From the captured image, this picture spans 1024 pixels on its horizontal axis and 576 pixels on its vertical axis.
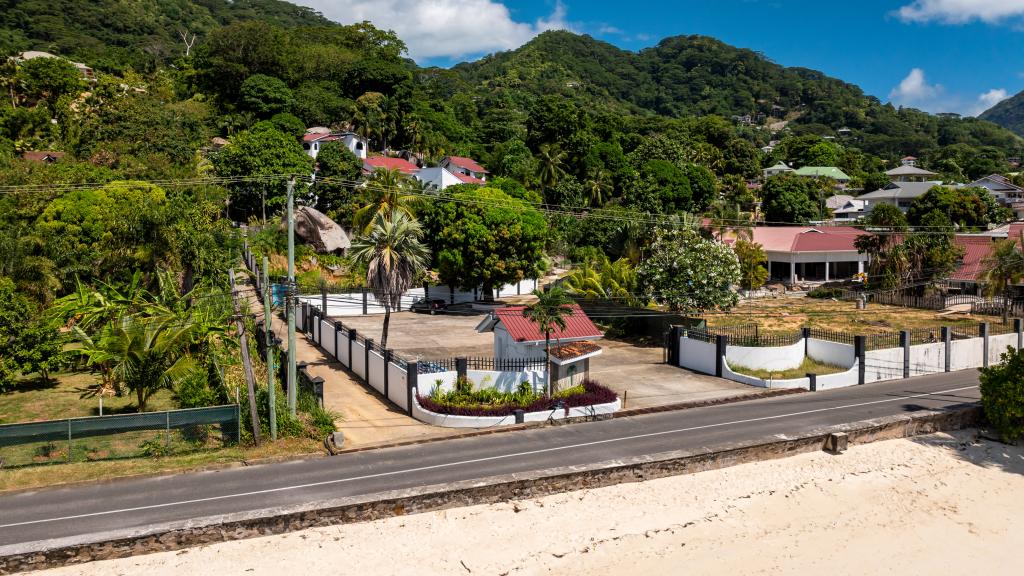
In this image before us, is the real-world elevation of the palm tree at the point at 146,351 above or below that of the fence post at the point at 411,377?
above

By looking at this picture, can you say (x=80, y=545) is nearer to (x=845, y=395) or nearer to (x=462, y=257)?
(x=845, y=395)

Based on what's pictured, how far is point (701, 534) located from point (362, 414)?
13791 mm

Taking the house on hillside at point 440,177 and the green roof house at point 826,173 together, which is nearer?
the house on hillside at point 440,177

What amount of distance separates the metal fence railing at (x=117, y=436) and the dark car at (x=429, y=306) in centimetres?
2827

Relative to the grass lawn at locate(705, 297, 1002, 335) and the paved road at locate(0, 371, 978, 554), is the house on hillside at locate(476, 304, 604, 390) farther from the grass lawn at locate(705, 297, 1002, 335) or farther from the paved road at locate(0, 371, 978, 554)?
the grass lawn at locate(705, 297, 1002, 335)

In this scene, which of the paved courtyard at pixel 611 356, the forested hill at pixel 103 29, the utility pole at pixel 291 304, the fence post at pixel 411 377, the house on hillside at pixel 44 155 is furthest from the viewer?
the forested hill at pixel 103 29

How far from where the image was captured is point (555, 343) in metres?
28.3

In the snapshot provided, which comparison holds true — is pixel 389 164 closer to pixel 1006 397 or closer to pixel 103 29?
pixel 1006 397

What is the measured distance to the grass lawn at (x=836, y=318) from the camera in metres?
43.5

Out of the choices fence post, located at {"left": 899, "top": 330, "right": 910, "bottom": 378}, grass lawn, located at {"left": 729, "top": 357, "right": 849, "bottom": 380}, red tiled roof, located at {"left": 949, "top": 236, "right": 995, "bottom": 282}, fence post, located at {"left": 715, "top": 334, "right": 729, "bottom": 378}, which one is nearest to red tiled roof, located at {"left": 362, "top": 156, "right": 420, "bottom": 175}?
fence post, located at {"left": 715, "top": 334, "right": 729, "bottom": 378}

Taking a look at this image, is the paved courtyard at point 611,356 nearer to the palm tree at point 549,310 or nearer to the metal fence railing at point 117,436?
the palm tree at point 549,310

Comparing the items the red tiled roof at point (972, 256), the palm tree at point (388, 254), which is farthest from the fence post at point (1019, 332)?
the palm tree at point (388, 254)

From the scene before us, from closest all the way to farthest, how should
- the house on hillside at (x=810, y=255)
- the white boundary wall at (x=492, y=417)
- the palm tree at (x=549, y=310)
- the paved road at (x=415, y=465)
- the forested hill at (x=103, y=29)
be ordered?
the paved road at (x=415, y=465), the white boundary wall at (x=492, y=417), the palm tree at (x=549, y=310), the house on hillside at (x=810, y=255), the forested hill at (x=103, y=29)

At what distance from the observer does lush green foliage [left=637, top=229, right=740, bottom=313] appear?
39344 mm
